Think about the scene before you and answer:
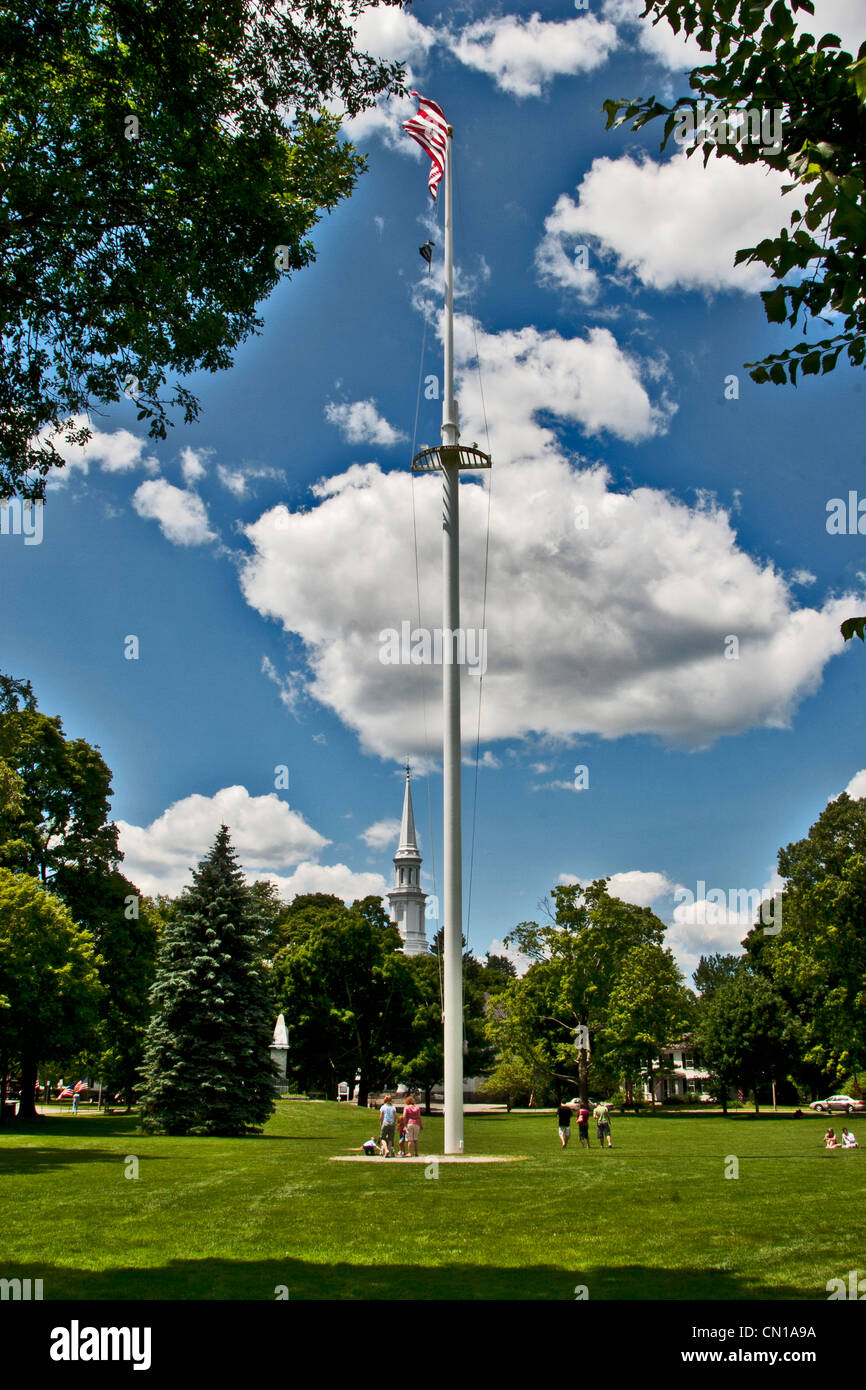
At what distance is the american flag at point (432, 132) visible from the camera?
2662 centimetres

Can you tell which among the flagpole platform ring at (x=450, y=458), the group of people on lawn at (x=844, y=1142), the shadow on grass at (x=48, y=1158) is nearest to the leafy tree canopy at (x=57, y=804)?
the shadow on grass at (x=48, y=1158)

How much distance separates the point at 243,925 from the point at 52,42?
29.9m

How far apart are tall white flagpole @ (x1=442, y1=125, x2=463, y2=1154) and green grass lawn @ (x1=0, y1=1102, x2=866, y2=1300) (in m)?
2.23

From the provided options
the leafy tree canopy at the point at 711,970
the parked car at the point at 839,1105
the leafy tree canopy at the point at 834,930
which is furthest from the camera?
the leafy tree canopy at the point at 711,970

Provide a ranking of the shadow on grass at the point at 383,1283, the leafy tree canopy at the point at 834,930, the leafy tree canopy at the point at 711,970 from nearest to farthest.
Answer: the shadow on grass at the point at 383,1283 < the leafy tree canopy at the point at 834,930 < the leafy tree canopy at the point at 711,970

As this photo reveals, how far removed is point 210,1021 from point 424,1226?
75.0 ft

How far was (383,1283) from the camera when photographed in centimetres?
930

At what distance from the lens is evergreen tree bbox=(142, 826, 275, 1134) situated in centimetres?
3347

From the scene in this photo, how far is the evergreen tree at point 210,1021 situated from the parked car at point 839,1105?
43180 millimetres

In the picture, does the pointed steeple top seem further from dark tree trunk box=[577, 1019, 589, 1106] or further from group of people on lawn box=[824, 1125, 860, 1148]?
group of people on lawn box=[824, 1125, 860, 1148]

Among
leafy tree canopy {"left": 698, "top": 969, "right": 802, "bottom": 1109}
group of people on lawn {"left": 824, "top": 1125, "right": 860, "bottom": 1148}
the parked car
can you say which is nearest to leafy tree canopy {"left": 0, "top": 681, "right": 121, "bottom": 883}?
group of people on lawn {"left": 824, "top": 1125, "right": 860, "bottom": 1148}

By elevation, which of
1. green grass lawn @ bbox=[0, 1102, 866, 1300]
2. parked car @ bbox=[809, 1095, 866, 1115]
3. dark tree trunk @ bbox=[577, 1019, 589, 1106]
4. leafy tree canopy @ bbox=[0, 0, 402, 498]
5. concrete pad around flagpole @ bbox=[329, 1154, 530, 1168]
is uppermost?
leafy tree canopy @ bbox=[0, 0, 402, 498]

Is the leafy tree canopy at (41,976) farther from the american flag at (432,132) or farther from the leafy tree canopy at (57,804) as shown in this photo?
the american flag at (432,132)
